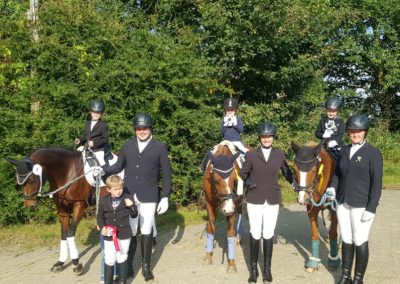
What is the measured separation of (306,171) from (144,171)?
2300 mm

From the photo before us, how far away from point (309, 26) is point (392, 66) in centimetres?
801

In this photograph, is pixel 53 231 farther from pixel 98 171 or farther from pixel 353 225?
pixel 353 225

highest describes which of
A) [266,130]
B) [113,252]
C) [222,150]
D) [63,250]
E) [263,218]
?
[266,130]

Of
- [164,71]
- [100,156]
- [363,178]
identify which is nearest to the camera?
[363,178]

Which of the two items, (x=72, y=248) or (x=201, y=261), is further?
(x=201, y=261)

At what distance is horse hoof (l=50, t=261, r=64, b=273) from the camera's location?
638cm

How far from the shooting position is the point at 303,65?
43.9 feet

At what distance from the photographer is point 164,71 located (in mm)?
10258

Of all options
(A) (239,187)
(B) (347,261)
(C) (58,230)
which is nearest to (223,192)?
(A) (239,187)

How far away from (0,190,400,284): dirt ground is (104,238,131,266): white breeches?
92cm

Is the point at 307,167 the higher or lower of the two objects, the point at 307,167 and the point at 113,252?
the higher

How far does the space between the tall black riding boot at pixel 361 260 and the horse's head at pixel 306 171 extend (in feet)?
3.09

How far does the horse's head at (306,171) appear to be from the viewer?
5574mm

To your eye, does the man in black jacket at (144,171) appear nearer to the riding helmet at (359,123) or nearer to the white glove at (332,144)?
the riding helmet at (359,123)
